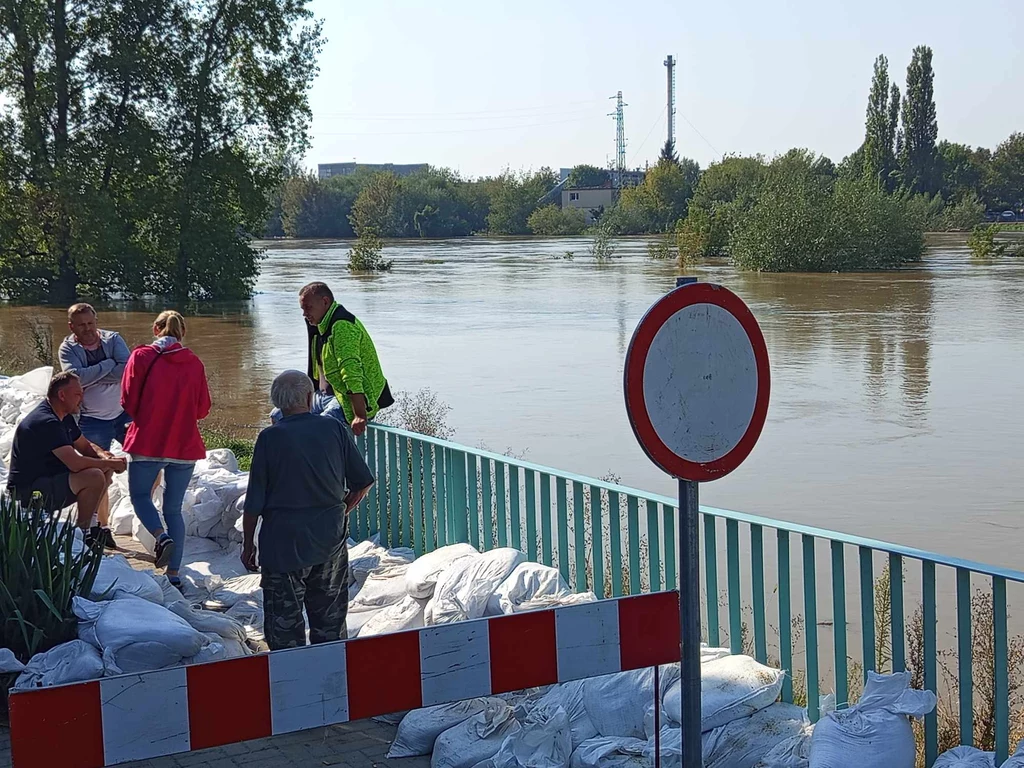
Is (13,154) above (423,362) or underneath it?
above

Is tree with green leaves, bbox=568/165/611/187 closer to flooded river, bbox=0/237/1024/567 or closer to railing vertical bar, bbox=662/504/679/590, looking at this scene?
flooded river, bbox=0/237/1024/567

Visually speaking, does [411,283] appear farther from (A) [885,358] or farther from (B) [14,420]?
(B) [14,420]

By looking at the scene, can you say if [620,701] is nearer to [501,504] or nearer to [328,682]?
[328,682]

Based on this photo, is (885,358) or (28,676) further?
(885,358)

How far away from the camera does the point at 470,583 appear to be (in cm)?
577

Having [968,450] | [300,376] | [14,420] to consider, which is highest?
[300,376]

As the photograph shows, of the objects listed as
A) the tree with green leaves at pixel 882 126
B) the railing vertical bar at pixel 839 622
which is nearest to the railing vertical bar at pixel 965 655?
the railing vertical bar at pixel 839 622

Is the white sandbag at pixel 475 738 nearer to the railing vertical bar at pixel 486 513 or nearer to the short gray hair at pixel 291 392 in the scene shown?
the short gray hair at pixel 291 392

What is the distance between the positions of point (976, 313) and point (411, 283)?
21.9m

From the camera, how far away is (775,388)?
17844 mm

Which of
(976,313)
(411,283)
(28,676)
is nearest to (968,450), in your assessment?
(28,676)

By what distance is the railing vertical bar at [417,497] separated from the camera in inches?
290

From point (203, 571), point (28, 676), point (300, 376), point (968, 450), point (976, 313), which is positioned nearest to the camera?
point (28, 676)

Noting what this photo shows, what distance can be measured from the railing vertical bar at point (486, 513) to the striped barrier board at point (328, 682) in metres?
2.87
